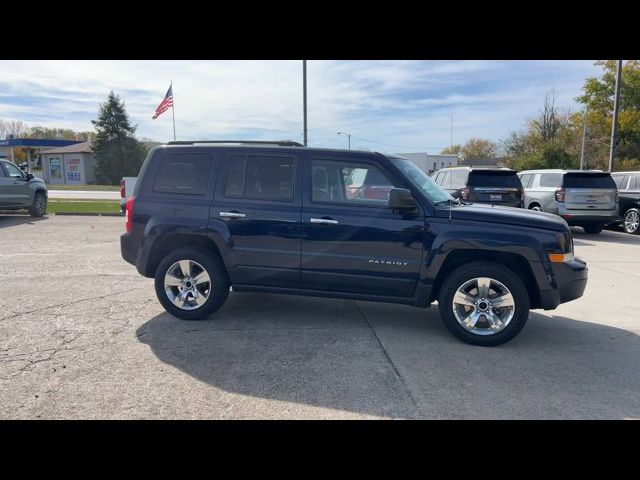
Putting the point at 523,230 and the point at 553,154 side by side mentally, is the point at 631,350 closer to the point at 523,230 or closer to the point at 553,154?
the point at 523,230

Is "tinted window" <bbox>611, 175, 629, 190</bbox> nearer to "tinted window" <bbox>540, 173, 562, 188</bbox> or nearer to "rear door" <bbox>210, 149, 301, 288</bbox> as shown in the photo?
"tinted window" <bbox>540, 173, 562, 188</bbox>

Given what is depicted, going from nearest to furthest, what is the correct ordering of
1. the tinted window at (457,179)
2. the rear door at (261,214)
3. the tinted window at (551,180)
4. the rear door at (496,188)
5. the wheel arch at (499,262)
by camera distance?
the wheel arch at (499,262)
the rear door at (261,214)
the rear door at (496,188)
the tinted window at (457,179)
the tinted window at (551,180)

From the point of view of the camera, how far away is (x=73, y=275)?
23.0 ft

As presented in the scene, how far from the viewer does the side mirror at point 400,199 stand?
4.39m

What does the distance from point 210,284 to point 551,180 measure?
480 inches

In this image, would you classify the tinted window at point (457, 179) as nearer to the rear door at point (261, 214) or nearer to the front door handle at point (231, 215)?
the rear door at point (261, 214)

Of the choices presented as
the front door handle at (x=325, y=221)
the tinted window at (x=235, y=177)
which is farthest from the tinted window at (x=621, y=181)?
the tinted window at (x=235, y=177)

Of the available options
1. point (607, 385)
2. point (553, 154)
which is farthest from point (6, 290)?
point (553, 154)

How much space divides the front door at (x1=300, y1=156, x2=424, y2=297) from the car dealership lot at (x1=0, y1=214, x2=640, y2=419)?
0.60 m

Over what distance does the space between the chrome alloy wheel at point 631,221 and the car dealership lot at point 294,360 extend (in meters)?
8.10

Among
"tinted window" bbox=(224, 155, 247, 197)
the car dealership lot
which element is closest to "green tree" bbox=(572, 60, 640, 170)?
the car dealership lot

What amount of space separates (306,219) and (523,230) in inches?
88.7

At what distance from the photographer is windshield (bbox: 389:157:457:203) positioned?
15.6 ft

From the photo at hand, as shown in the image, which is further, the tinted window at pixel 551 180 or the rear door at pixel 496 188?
the tinted window at pixel 551 180
